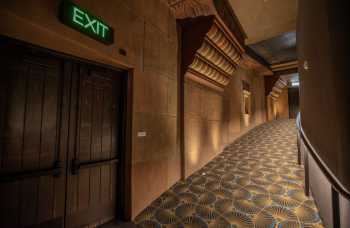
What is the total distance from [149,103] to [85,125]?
0.99m

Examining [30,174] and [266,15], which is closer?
[30,174]

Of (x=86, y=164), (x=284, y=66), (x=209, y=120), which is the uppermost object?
(x=284, y=66)

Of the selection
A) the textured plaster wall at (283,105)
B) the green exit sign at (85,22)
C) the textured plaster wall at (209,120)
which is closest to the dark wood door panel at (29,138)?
the green exit sign at (85,22)

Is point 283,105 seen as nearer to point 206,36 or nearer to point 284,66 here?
point 284,66

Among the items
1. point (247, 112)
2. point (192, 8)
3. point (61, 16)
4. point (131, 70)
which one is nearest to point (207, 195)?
point (131, 70)

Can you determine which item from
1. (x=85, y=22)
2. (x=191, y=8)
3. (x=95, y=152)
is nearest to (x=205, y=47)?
(x=191, y=8)

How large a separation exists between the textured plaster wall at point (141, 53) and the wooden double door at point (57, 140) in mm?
248

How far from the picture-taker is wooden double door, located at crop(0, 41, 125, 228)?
5.06 ft

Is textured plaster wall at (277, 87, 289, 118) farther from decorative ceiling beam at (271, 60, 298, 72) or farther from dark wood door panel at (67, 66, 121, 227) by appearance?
dark wood door panel at (67, 66, 121, 227)

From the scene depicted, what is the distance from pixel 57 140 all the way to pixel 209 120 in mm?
3417

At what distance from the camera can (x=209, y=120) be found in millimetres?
4426

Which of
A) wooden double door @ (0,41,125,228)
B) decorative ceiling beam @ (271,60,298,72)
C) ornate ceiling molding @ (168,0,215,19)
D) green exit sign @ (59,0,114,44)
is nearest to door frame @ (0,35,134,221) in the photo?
wooden double door @ (0,41,125,228)

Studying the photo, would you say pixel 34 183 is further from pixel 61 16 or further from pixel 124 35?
pixel 124 35

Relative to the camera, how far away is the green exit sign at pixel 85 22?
1575 mm
